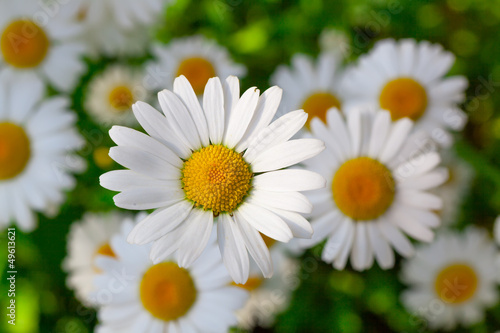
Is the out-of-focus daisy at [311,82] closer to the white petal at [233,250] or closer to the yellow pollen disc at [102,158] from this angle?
the yellow pollen disc at [102,158]

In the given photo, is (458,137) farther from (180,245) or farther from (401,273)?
(180,245)

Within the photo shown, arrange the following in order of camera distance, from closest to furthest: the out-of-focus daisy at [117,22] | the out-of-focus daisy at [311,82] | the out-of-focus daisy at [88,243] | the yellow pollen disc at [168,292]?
the yellow pollen disc at [168,292] < the out-of-focus daisy at [88,243] < the out-of-focus daisy at [311,82] < the out-of-focus daisy at [117,22]

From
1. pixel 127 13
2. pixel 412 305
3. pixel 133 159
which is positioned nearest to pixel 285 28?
pixel 127 13

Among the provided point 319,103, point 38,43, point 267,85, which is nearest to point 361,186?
point 319,103

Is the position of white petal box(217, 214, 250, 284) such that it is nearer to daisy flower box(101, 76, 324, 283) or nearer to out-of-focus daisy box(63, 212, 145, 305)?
daisy flower box(101, 76, 324, 283)

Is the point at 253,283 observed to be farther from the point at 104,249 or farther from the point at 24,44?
the point at 24,44

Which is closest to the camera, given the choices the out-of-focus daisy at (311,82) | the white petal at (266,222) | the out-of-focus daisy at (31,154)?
the white petal at (266,222)

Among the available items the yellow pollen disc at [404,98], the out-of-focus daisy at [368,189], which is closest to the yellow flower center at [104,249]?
the out-of-focus daisy at [368,189]
